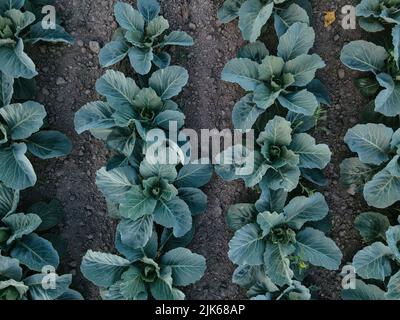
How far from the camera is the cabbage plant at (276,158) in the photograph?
290 cm

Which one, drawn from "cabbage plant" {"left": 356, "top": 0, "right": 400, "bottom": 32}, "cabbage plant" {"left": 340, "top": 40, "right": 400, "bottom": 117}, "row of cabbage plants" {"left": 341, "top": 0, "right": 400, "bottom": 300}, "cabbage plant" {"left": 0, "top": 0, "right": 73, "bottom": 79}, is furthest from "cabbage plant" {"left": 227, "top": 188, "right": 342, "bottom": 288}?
"cabbage plant" {"left": 0, "top": 0, "right": 73, "bottom": 79}

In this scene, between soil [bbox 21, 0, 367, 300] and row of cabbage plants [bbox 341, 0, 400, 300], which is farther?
soil [bbox 21, 0, 367, 300]

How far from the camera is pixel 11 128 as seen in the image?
2.94 metres

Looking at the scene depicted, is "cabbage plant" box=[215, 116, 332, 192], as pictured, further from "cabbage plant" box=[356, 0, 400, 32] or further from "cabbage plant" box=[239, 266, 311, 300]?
"cabbage plant" box=[356, 0, 400, 32]

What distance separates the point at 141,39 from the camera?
3.03m

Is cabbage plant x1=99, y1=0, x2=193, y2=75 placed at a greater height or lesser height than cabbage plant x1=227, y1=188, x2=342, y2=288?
greater

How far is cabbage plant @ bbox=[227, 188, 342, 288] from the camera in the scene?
115 inches

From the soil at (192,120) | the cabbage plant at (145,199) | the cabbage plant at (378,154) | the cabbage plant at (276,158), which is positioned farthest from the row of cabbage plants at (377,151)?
the cabbage plant at (145,199)

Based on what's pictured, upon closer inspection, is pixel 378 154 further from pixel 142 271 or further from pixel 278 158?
pixel 142 271

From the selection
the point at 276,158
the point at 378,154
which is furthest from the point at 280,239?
the point at 378,154

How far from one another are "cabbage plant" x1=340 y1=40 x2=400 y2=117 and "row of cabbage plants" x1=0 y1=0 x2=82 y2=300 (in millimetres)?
1676

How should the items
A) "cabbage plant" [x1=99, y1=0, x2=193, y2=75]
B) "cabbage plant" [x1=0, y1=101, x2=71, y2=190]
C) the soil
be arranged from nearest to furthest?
1. "cabbage plant" [x1=0, y1=101, x2=71, y2=190]
2. "cabbage plant" [x1=99, y1=0, x2=193, y2=75]
3. the soil

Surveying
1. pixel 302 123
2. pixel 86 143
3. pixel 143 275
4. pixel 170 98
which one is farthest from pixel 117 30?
pixel 143 275
